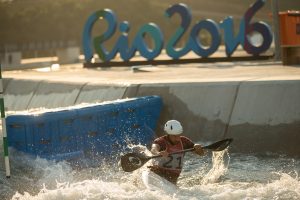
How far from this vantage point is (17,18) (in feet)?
169

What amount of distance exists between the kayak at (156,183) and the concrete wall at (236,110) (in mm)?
3736

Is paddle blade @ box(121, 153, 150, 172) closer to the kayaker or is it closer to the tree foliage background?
the kayaker

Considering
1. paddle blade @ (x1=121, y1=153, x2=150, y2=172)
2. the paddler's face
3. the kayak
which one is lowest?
the kayak

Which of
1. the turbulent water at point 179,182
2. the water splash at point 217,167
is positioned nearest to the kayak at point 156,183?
the turbulent water at point 179,182

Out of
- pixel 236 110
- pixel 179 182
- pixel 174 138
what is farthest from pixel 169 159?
pixel 236 110

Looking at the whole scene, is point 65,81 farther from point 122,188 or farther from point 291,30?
point 122,188

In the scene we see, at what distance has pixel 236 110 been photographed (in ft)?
51.0

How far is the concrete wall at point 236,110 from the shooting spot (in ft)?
48.5

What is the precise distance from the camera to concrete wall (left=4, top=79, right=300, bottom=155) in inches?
582

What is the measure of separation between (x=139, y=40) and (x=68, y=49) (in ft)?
57.4

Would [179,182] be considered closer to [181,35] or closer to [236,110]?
[236,110]

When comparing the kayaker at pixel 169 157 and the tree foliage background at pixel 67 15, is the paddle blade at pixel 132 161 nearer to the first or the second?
the kayaker at pixel 169 157

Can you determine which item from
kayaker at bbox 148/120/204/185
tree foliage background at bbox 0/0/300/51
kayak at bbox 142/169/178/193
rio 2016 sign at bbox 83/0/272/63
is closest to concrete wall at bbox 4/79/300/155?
kayaker at bbox 148/120/204/185

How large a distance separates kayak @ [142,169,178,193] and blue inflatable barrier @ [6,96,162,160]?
119 inches
